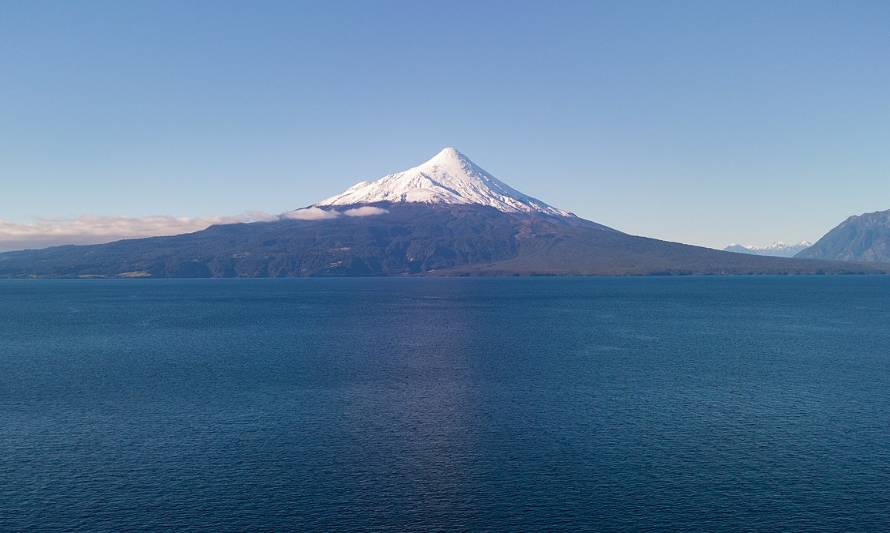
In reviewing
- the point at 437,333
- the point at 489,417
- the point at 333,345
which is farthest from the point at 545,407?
the point at 437,333

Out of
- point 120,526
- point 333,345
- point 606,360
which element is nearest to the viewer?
point 120,526

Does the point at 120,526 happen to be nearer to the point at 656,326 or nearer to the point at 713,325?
the point at 656,326

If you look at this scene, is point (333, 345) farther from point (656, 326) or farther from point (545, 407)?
point (656, 326)

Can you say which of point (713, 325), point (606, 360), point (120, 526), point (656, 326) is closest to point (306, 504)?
point (120, 526)

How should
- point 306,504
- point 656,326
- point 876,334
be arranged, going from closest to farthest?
point 306,504 < point 876,334 < point 656,326

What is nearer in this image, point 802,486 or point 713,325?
point 802,486

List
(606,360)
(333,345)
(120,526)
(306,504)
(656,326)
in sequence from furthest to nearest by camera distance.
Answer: (656,326) → (333,345) → (606,360) → (306,504) → (120,526)
